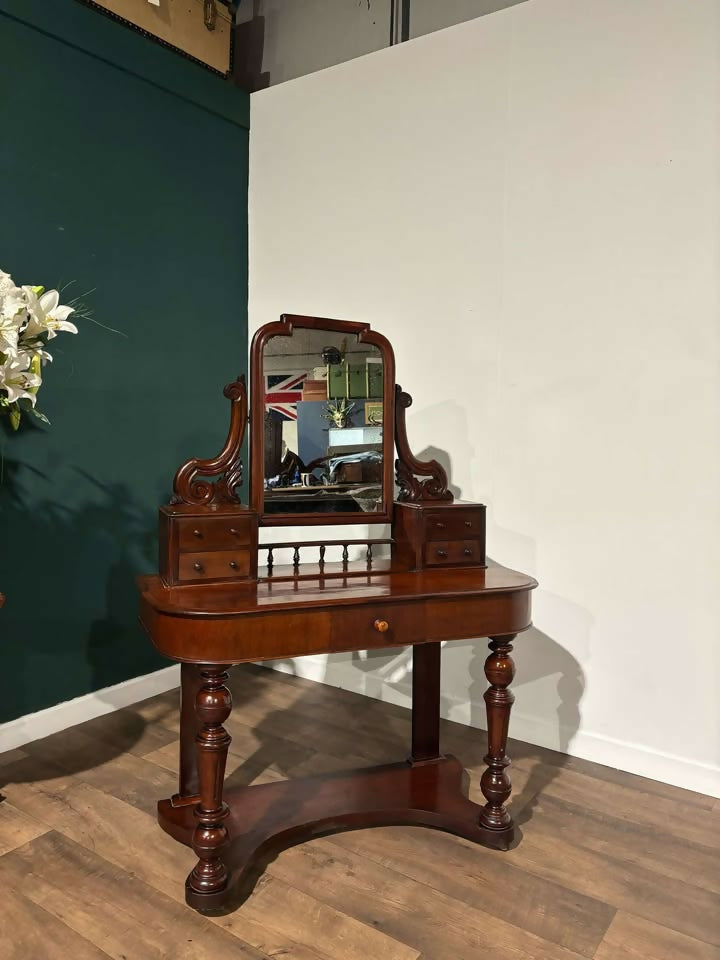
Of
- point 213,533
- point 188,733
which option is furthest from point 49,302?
point 188,733

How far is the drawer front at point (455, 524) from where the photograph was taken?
2148mm

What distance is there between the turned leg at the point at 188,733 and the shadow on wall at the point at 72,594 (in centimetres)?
50

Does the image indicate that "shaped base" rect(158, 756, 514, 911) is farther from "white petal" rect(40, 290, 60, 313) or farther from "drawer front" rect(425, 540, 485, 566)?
"white petal" rect(40, 290, 60, 313)

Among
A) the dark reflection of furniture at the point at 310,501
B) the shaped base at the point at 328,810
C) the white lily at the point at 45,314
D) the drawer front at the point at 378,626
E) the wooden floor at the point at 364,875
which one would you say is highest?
the white lily at the point at 45,314

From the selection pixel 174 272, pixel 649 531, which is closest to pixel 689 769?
pixel 649 531

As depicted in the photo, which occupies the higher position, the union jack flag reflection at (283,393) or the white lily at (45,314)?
the white lily at (45,314)

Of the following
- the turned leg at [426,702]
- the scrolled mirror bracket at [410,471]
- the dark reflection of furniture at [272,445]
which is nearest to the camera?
the dark reflection of furniture at [272,445]

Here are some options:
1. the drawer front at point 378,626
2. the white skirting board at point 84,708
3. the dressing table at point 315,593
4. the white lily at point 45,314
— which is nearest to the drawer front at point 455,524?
the dressing table at point 315,593

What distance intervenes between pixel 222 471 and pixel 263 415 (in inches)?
7.9

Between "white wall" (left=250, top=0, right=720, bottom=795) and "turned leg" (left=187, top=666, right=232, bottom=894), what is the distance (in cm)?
135

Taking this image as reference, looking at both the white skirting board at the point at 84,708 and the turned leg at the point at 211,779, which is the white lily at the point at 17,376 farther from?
the white skirting board at the point at 84,708

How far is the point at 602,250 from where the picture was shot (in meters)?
2.49

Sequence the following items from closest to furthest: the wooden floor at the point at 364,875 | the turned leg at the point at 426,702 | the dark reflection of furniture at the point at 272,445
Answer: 1. the wooden floor at the point at 364,875
2. the dark reflection of furniture at the point at 272,445
3. the turned leg at the point at 426,702

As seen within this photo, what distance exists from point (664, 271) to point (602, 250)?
0.74 ft
